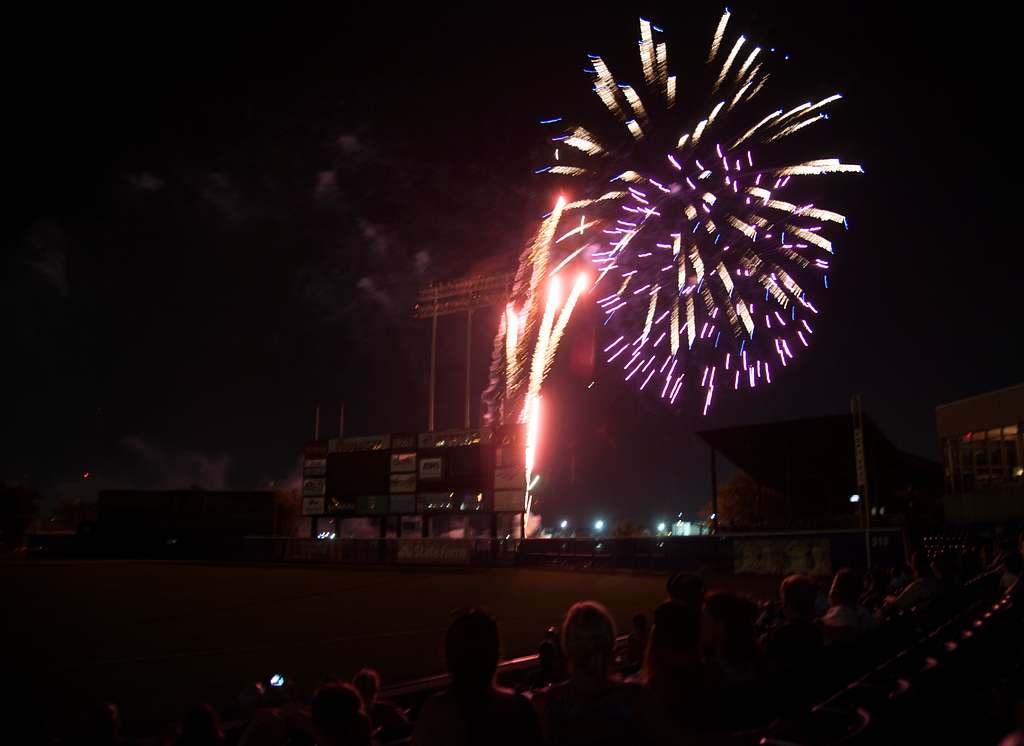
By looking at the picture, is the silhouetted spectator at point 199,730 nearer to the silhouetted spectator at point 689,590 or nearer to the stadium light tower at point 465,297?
the silhouetted spectator at point 689,590

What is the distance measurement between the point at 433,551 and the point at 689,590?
131 ft

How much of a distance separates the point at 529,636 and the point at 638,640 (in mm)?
9952

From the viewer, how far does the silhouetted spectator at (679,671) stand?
3.49 meters

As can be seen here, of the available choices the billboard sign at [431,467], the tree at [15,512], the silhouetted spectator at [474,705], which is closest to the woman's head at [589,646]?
the silhouetted spectator at [474,705]

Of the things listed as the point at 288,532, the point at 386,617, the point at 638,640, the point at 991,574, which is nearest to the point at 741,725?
the point at 638,640

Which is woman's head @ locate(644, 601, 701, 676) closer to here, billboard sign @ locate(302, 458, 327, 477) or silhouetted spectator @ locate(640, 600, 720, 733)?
silhouetted spectator @ locate(640, 600, 720, 733)

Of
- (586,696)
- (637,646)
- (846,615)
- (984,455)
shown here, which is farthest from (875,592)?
(984,455)

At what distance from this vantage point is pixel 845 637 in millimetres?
6223

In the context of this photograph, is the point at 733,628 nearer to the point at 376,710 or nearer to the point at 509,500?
the point at 376,710

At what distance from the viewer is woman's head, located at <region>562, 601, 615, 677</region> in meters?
3.30

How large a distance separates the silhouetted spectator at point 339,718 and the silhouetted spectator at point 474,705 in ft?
1.94

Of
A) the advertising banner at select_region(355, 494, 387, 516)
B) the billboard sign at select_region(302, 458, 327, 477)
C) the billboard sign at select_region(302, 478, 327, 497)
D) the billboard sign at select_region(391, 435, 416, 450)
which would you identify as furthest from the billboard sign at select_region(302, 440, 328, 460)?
the billboard sign at select_region(391, 435, 416, 450)

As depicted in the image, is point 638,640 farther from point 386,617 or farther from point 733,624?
point 386,617

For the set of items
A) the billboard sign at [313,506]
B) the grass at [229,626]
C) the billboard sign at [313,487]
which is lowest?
the grass at [229,626]
